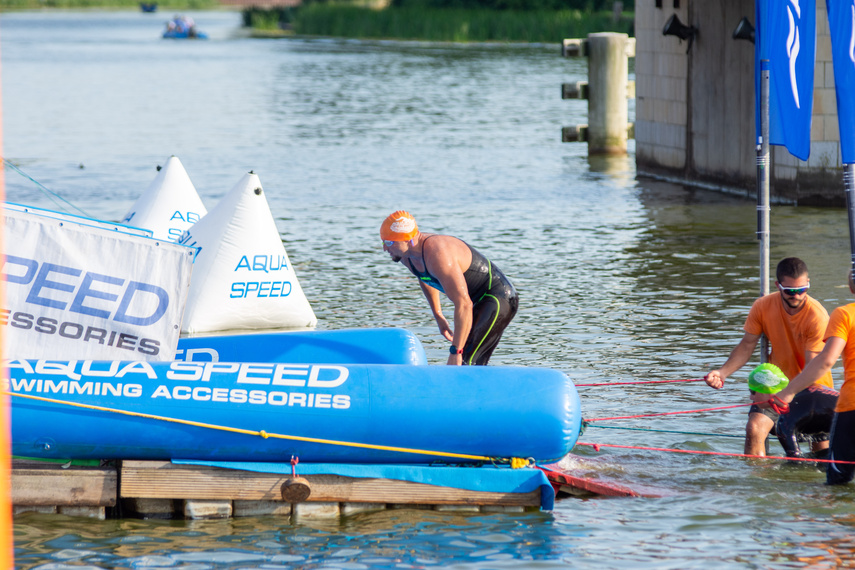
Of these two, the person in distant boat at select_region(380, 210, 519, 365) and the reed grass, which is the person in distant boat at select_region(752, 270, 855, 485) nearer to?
the person in distant boat at select_region(380, 210, 519, 365)

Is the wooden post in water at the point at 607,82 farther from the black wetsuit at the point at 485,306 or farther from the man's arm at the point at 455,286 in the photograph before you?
the man's arm at the point at 455,286

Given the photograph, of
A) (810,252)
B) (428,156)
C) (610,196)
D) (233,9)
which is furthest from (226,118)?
(233,9)

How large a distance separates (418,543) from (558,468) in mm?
1370

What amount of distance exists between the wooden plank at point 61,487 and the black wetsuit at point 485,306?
2.55 m

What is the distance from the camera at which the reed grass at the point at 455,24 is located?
60438 mm

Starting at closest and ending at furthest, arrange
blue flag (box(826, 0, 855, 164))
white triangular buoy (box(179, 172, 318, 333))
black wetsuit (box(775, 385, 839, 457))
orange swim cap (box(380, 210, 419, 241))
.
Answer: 1. black wetsuit (box(775, 385, 839, 457))
2. orange swim cap (box(380, 210, 419, 241))
3. blue flag (box(826, 0, 855, 164))
4. white triangular buoy (box(179, 172, 318, 333))

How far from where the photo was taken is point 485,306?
812cm

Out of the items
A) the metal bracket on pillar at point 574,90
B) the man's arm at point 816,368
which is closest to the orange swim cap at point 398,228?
the man's arm at point 816,368

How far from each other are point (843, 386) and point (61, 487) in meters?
4.39

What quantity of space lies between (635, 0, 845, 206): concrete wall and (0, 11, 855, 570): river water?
0.46 meters

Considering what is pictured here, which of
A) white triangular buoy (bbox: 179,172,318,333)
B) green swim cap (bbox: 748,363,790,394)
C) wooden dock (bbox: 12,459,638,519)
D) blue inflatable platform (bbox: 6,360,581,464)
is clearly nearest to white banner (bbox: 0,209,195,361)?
blue inflatable platform (bbox: 6,360,581,464)

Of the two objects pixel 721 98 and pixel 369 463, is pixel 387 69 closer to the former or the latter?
pixel 721 98

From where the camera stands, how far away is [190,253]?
742 centimetres

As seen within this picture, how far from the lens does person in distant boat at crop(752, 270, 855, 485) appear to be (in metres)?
6.45
